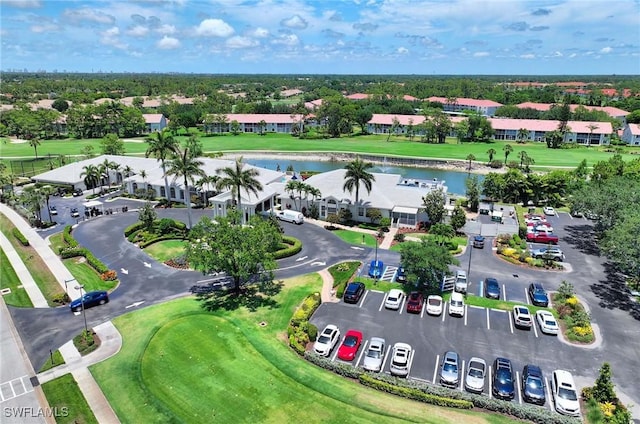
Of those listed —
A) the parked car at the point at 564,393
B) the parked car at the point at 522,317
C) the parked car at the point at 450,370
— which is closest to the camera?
the parked car at the point at 564,393

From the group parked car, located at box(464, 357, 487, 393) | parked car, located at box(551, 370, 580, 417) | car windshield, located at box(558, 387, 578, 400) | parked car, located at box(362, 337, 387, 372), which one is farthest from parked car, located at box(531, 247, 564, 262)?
parked car, located at box(362, 337, 387, 372)

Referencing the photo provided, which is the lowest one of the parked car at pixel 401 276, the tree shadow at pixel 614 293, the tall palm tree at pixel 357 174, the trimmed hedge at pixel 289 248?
the tree shadow at pixel 614 293

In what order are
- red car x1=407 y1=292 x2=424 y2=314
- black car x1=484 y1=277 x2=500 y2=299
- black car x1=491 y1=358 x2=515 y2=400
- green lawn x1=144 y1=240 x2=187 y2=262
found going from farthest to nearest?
green lawn x1=144 y1=240 x2=187 y2=262 → black car x1=484 y1=277 x2=500 y2=299 → red car x1=407 y1=292 x2=424 y2=314 → black car x1=491 y1=358 x2=515 y2=400

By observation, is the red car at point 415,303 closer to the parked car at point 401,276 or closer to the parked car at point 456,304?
the parked car at point 456,304

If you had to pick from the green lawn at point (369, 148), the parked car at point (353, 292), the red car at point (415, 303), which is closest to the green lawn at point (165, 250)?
the parked car at point (353, 292)

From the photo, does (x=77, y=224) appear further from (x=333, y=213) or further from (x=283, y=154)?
(x=283, y=154)

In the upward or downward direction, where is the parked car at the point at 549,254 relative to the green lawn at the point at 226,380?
upward

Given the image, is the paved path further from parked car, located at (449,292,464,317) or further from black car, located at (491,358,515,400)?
black car, located at (491,358,515,400)
